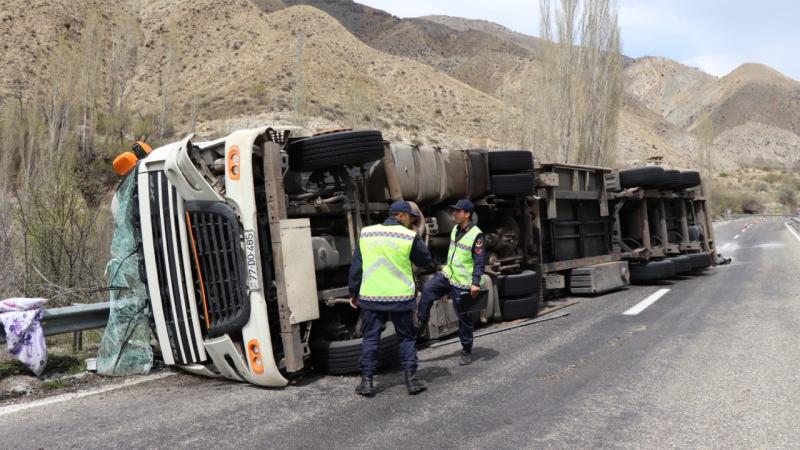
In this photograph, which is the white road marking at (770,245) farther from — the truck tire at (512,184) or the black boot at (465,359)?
the black boot at (465,359)

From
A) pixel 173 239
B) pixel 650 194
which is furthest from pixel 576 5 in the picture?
pixel 173 239

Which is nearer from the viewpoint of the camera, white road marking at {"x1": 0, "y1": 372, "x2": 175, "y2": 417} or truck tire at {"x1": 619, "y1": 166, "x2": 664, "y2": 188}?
white road marking at {"x1": 0, "y1": 372, "x2": 175, "y2": 417}

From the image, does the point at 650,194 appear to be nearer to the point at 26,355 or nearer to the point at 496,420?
the point at 496,420

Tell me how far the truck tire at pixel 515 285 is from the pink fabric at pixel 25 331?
5048mm

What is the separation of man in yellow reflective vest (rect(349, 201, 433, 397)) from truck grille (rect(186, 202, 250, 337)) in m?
0.93

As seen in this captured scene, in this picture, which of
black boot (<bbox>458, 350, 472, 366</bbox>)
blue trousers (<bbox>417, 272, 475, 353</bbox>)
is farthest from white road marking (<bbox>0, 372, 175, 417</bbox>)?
black boot (<bbox>458, 350, 472, 366</bbox>)

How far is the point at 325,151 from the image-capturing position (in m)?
5.14

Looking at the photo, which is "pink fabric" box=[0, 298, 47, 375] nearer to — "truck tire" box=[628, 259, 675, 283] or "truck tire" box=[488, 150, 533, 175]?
"truck tire" box=[488, 150, 533, 175]

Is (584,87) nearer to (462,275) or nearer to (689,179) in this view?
(689,179)

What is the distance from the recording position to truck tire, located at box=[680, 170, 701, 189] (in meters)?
11.7

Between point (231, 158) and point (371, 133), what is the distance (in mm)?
1344

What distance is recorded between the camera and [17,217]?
7.61 meters

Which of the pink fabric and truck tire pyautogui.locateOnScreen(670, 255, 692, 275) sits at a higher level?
the pink fabric

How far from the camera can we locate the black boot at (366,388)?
4426 mm
